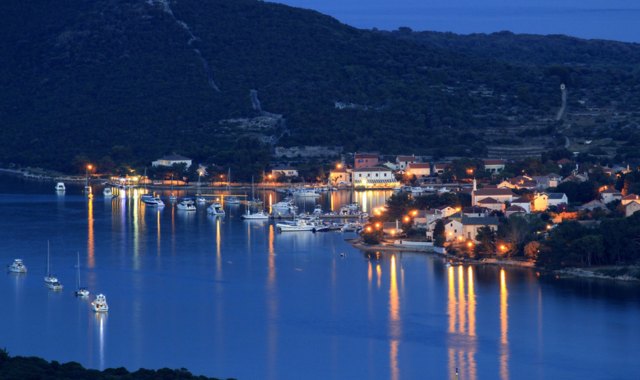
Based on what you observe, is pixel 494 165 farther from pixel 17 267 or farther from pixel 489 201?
pixel 17 267

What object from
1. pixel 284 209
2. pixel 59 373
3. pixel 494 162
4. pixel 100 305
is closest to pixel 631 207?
pixel 284 209

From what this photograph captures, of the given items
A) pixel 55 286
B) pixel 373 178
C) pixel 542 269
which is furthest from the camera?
pixel 373 178

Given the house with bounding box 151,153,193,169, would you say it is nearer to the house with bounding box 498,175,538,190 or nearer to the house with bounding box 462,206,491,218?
the house with bounding box 498,175,538,190

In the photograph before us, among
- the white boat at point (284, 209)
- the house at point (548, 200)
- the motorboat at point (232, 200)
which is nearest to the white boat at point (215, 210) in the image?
the white boat at point (284, 209)

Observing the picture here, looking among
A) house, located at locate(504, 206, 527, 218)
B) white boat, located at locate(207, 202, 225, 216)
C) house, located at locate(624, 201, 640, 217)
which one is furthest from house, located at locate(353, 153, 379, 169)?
house, located at locate(624, 201, 640, 217)

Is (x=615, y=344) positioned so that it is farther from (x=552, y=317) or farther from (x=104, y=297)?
(x=104, y=297)

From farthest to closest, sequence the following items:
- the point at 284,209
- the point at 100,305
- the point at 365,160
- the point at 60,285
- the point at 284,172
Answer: the point at 365,160 < the point at 284,172 < the point at 284,209 < the point at 60,285 < the point at 100,305
